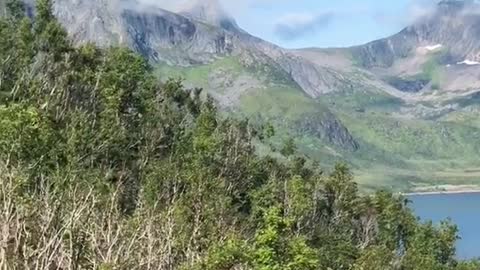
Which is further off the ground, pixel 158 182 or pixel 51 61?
pixel 51 61

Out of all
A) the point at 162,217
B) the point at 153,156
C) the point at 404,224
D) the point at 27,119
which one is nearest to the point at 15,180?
the point at 162,217

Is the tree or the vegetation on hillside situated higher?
the tree

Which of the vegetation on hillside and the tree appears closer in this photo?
the vegetation on hillside

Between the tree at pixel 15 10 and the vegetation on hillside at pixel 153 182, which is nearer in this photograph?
the vegetation on hillside at pixel 153 182

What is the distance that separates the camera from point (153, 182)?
57.2m

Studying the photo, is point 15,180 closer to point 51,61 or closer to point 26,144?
point 26,144

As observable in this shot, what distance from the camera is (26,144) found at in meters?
40.6

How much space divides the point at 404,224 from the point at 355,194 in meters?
6.34

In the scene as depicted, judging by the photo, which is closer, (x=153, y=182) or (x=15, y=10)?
(x=153, y=182)

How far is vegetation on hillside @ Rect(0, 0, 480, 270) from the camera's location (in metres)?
25.6

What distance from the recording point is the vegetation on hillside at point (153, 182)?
84.1 feet

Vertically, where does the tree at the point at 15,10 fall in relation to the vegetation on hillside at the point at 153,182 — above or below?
above

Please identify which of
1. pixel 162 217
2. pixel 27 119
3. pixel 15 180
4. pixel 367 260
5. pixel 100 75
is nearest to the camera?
pixel 15 180

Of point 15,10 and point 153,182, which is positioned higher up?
point 15,10
